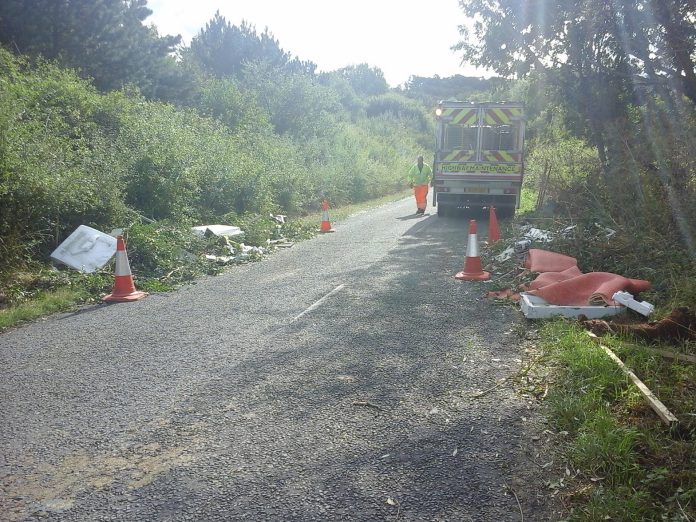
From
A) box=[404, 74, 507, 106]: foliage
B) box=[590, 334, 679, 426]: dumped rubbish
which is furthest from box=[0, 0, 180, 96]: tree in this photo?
box=[404, 74, 507, 106]: foliage

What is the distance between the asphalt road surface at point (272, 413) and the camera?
2.93 m

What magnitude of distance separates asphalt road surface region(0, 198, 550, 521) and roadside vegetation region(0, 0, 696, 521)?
471mm

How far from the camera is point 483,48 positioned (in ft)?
61.6

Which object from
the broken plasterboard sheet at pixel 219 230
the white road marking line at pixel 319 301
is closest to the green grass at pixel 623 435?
the white road marking line at pixel 319 301

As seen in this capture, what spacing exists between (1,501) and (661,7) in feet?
38.6

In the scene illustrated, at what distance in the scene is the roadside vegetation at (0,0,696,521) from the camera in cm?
346

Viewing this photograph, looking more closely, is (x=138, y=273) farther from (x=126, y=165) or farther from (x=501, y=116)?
(x=501, y=116)

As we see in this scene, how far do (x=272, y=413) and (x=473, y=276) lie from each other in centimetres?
490

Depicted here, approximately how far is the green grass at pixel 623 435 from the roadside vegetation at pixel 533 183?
0.01m

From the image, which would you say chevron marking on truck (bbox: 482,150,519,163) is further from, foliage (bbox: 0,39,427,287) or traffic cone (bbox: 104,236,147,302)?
traffic cone (bbox: 104,236,147,302)

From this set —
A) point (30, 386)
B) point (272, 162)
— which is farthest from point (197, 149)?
point (30, 386)

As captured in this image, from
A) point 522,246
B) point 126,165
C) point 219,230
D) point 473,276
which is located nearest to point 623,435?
point 473,276

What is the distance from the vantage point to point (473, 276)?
26.8 feet

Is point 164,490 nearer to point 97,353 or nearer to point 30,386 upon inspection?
point 30,386
